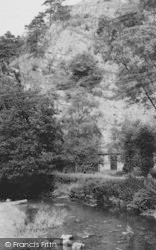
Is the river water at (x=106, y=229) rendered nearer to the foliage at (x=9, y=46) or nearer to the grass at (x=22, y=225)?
the grass at (x=22, y=225)

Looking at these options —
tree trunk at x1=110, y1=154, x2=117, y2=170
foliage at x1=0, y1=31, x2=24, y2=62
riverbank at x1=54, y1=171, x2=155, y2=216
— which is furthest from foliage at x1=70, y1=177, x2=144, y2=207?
foliage at x1=0, y1=31, x2=24, y2=62

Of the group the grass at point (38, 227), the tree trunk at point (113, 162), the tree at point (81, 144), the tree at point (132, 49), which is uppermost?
the tree at point (132, 49)

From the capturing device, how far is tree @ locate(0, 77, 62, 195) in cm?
3666

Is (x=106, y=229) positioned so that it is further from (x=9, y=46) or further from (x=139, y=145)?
(x=9, y=46)

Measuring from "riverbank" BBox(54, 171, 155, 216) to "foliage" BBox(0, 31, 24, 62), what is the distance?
51.4 m

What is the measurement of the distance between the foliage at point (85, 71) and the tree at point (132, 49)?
40686 mm

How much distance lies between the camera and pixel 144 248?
2066 cm

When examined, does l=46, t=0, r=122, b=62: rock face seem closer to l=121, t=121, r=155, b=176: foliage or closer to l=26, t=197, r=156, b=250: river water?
l=121, t=121, r=155, b=176: foliage

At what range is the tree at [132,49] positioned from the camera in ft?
88.5

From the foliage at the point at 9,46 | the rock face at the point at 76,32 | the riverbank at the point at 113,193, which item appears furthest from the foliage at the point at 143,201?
the foliage at the point at 9,46

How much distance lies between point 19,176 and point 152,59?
53.9 ft

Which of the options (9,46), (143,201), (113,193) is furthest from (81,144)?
(9,46)

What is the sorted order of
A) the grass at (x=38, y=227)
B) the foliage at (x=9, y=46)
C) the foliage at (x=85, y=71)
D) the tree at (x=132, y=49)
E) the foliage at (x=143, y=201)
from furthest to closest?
the foliage at (x=9, y=46) < the foliage at (x=85, y=71) < the foliage at (x=143, y=201) < the tree at (x=132, y=49) < the grass at (x=38, y=227)

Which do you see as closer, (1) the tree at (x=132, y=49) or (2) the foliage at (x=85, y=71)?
(1) the tree at (x=132, y=49)
